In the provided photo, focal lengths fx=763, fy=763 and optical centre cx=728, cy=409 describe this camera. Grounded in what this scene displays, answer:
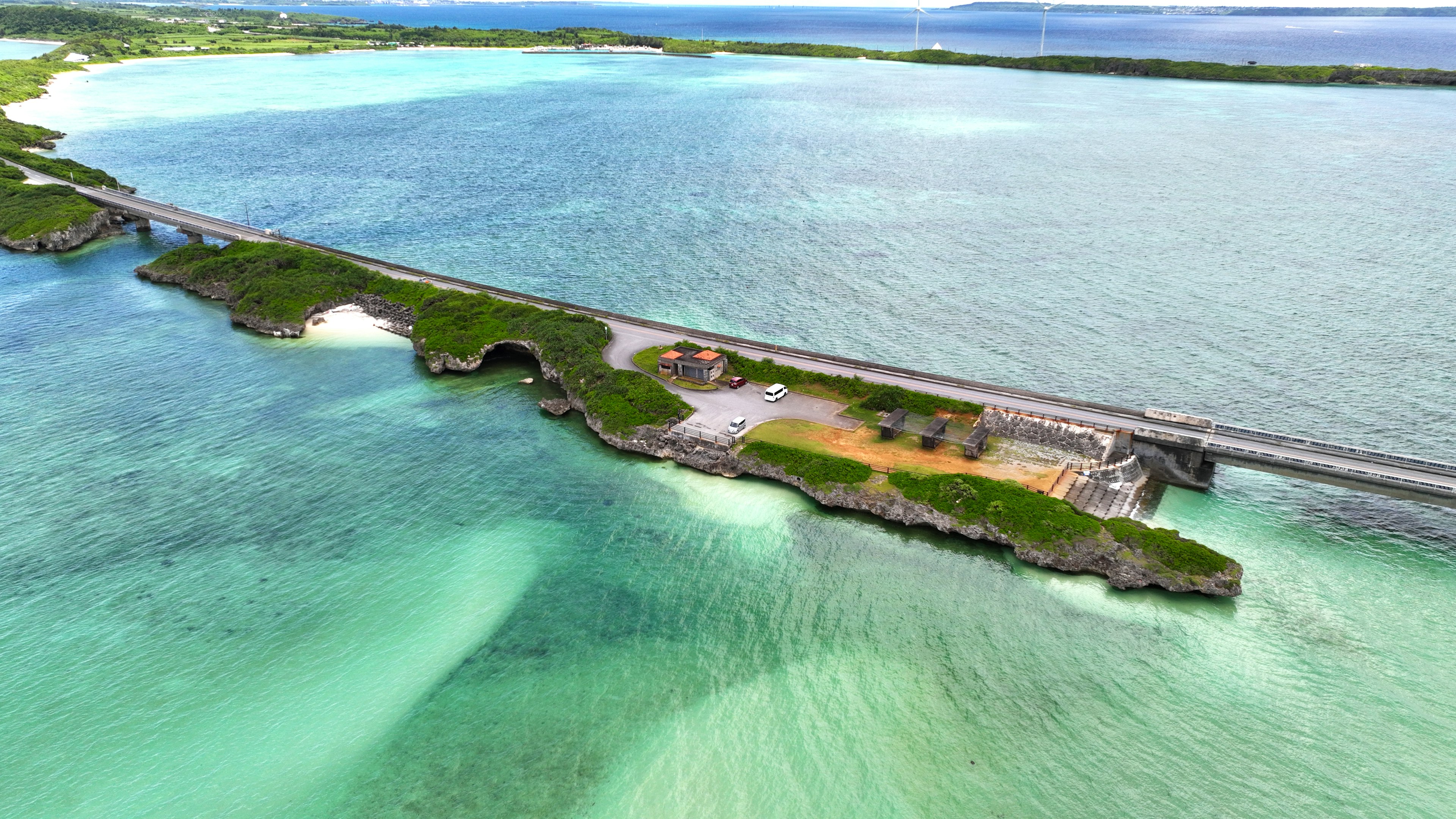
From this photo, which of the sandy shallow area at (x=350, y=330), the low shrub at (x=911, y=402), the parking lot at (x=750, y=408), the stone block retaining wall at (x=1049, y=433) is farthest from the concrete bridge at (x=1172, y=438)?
the sandy shallow area at (x=350, y=330)

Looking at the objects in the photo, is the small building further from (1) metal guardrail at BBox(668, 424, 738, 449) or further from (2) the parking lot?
(1) metal guardrail at BBox(668, 424, 738, 449)

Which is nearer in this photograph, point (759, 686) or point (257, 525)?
point (759, 686)

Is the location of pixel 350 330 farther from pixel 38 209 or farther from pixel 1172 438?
pixel 1172 438

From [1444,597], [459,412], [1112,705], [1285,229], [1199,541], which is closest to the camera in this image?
[1112,705]

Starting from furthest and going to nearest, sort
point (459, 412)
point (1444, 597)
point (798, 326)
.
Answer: point (798, 326) → point (459, 412) → point (1444, 597)

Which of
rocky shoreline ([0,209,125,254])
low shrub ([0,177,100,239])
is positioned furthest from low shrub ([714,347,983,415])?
low shrub ([0,177,100,239])

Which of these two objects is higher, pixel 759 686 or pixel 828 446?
pixel 828 446

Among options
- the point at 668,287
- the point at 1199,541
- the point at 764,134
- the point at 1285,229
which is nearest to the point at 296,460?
the point at 668,287

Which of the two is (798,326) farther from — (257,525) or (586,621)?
(257,525)
